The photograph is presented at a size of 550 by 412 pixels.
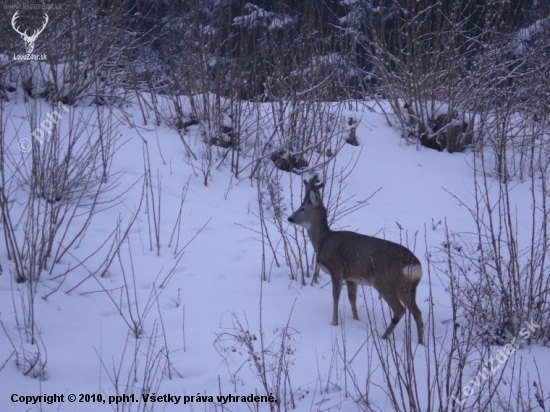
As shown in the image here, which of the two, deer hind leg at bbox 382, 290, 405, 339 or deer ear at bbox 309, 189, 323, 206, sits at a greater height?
deer ear at bbox 309, 189, 323, 206

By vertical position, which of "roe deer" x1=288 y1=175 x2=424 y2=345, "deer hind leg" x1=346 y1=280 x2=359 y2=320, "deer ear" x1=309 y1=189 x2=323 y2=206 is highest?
"deer ear" x1=309 y1=189 x2=323 y2=206

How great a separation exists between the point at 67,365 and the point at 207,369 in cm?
105

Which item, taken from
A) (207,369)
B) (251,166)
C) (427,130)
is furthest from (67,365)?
(427,130)

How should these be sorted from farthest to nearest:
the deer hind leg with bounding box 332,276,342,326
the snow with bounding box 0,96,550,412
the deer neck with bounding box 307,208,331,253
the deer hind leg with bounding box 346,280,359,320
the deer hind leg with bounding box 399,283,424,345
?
1. the deer neck with bounding box 307,208,331,253
2. the deer hind leg with bounding box 346,280,359,320
3. the deer hind leg with bounding box 332,276,342,326
4. the deer hind leg with bounding box 399,283,424,345
5. the snow with bounding box 0,96,550,412

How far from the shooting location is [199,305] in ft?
18.8

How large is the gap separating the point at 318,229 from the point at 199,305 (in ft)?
4.86

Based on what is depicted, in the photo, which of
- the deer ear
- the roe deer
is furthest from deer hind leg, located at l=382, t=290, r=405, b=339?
the deer ear

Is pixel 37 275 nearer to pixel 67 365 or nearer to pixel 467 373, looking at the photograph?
pixel 67 365

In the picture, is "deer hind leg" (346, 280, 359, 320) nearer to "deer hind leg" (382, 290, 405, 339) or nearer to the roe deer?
the roe deer

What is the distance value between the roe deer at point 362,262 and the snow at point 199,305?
0.24 meters

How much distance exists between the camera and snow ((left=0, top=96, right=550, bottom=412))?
439 centimetres

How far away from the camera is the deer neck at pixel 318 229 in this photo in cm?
626

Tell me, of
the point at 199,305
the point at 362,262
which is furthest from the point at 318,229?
the point at 199,305

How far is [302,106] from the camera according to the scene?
8.99 m
